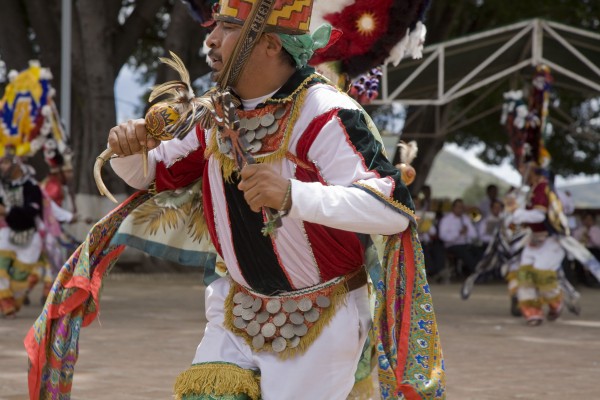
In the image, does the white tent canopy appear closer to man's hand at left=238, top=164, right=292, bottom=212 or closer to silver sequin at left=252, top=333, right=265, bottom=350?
silver sequin at left=252, top=333, right=265, bottom=350

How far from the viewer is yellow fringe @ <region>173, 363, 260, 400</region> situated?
3.63 metres

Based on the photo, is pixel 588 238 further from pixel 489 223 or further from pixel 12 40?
pixel 12 40

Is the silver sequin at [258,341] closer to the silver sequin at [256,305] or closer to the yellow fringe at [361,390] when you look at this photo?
the silver sequin at [256,305]

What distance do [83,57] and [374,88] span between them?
12840mm

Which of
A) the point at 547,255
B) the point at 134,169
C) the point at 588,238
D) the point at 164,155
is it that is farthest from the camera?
the point at 588,238

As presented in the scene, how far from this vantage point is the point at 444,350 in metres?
9.93

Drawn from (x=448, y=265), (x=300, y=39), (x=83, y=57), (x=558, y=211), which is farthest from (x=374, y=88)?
(x=448, y=265)

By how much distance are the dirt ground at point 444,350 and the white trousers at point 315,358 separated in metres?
3.30

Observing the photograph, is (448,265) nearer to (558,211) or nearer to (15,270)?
(558,211)

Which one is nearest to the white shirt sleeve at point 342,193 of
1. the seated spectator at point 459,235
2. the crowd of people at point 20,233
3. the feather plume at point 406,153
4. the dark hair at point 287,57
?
the dark hair at point 287,57

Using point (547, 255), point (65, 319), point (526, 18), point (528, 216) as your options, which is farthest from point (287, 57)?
point (526, 18)

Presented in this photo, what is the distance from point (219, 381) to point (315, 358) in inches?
12.5

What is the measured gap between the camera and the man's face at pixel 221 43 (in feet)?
11.8

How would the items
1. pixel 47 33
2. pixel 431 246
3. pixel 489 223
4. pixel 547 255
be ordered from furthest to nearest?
pixel 489 223
pixel 431 246
pixel 47 33
pixel 547 255
